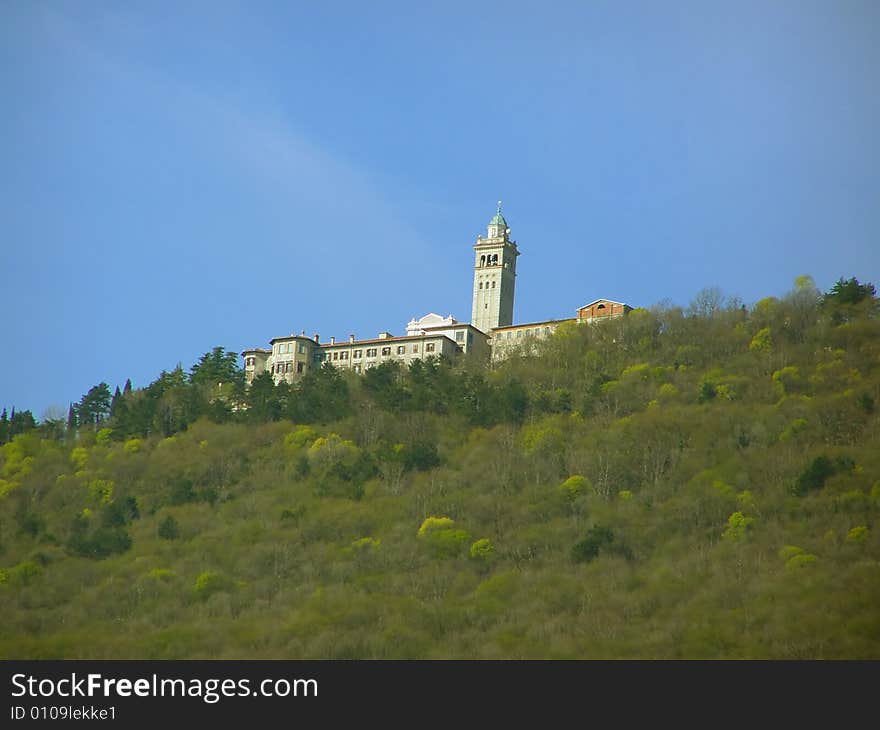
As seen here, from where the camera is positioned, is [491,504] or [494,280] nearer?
[491,504]

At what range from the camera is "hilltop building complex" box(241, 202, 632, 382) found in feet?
391

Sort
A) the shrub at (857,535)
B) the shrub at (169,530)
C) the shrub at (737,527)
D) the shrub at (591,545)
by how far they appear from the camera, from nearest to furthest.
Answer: the shrub at (857,535), the shrub at (737,527), the shrub at (591,545), the shrub at (169,530)

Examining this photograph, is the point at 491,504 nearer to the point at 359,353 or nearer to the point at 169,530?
the point at 169,530

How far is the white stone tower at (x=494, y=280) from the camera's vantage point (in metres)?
128

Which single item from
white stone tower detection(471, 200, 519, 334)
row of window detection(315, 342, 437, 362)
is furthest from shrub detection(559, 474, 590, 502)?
white stone tower detection(471, 200, 519, 334)

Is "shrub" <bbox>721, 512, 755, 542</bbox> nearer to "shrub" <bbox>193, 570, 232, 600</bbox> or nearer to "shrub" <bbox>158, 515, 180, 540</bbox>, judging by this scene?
"shrub" <bbox>193, 570, 232, 600</bbox>

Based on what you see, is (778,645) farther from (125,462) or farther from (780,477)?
(125,462)

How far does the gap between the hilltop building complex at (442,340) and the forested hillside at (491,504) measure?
341 centimetres

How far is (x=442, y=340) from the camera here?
119 meters

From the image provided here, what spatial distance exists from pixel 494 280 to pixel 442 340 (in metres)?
12.1

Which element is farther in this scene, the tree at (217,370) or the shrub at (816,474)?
the tree at (217,370)

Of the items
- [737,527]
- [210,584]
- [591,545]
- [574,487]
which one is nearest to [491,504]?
[574,487]

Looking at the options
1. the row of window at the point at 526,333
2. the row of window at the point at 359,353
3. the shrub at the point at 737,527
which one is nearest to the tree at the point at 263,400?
the row of window at the point at 359,353

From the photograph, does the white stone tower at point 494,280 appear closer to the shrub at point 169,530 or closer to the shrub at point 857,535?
the shrub at point 169,530
